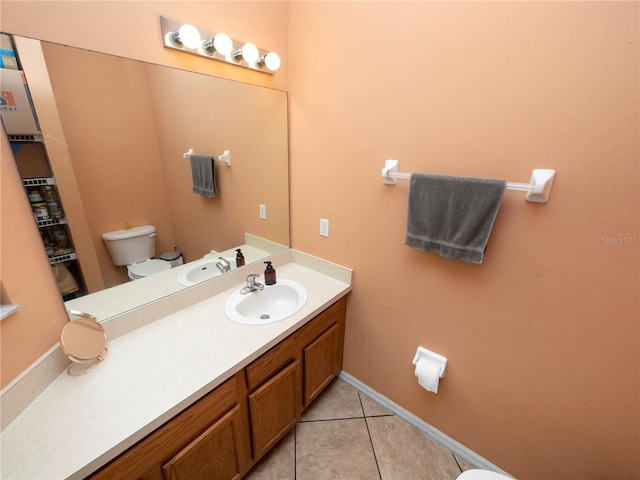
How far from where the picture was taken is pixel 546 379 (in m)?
1.10

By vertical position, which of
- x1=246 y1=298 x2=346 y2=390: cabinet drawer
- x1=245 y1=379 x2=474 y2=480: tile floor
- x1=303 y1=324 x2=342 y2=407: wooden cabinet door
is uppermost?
x1=246 y1=298 x2=346 y2=390: cabinet drawer

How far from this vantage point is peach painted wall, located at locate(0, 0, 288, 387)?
81 centimetres

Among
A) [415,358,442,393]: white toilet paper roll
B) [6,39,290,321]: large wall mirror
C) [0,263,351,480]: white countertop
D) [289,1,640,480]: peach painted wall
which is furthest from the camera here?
[415,358,442,393]: white toilet paper roll

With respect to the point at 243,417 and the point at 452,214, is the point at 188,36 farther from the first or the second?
the point at 243,417

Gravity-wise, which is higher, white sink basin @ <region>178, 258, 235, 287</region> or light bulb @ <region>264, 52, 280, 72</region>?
light bulb @ <region>264, 52, 280, 72</region>

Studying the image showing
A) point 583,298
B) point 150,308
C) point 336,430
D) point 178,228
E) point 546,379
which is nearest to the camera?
point 583,298

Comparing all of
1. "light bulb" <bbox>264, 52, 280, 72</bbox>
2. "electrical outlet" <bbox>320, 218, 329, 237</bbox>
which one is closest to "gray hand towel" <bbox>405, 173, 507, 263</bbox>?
"electrical outlet" <bbox>320, 218, 329, 237</bbox>

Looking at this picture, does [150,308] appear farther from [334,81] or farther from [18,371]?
[334,81]

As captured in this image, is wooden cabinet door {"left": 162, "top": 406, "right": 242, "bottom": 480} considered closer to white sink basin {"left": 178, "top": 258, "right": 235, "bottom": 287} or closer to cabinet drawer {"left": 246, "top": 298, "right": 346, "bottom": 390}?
cabinet drawer {"left": 246, "top": 298, "right": 346, "bottom": 390}

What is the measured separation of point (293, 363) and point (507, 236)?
1133 mm

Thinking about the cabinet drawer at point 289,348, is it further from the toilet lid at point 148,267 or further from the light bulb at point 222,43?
the light bulb at point 222,43

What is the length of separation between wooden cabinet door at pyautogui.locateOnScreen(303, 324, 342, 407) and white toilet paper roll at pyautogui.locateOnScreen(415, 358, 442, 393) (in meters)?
0.52

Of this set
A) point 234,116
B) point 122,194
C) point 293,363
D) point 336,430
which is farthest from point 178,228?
point 336,430

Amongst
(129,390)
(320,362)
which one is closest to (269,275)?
(320,362)
